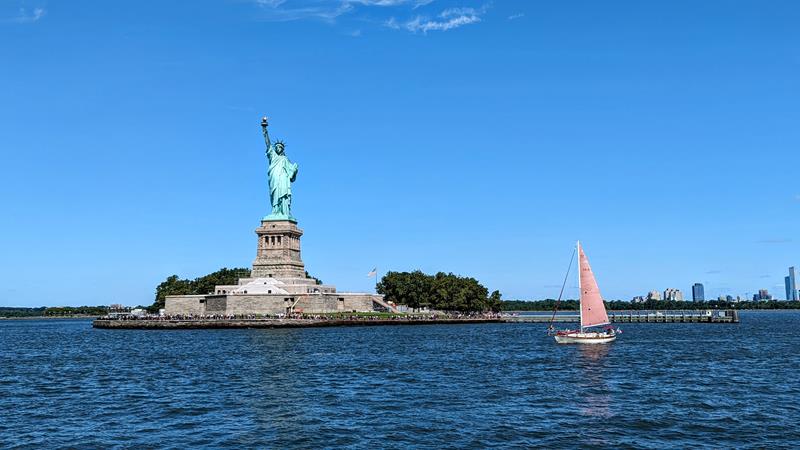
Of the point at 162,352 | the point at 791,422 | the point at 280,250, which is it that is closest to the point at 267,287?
the point at 280,250

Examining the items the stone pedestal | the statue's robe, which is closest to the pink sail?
the stone pedestal

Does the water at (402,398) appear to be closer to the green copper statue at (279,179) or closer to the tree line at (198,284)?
the green copper statue at (279,179)

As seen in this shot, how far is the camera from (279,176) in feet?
351

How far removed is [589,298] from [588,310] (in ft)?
4.84

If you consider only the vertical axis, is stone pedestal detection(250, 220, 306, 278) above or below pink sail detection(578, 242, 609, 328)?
above

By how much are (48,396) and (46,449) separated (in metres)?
12.9

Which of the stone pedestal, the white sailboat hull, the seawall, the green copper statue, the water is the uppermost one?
the green copper statue

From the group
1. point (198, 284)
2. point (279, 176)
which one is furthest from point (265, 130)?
point (198, 284)

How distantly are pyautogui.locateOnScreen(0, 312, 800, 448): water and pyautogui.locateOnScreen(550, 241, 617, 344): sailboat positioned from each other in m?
5.59

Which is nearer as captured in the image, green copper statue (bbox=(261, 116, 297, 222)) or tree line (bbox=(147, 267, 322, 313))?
green copper statue (bbox=(261, 116, 297, 222))

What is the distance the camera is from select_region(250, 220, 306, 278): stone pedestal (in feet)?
334

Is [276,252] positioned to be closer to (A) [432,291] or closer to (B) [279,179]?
(B) [279,179]

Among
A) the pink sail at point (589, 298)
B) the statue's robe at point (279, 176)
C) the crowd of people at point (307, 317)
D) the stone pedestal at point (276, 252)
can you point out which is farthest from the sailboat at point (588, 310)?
the statue's robe at point (279, 176)

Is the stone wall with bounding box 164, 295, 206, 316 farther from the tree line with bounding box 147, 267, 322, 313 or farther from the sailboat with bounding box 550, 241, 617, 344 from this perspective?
the sailboat with bounding box 550, 241, 617, 344
